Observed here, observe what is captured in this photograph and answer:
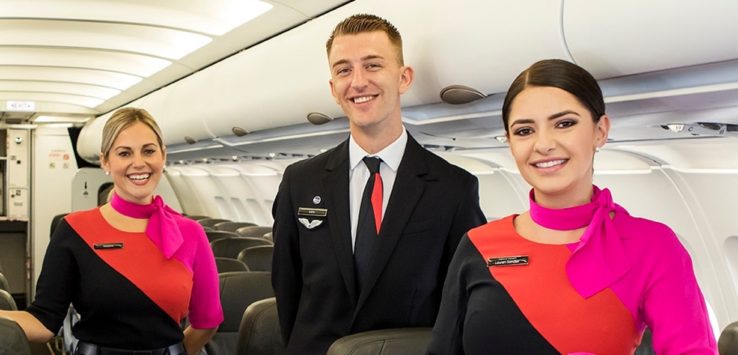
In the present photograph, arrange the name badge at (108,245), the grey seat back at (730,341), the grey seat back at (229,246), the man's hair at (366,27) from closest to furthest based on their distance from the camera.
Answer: the grey seat back at (730,341) < the man's hair at (366,27) < the name badge at (108,245) < the grey seat back at (229,246)

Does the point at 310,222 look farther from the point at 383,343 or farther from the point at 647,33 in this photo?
the point at 647,33

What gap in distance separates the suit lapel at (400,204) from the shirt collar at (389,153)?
0.02m

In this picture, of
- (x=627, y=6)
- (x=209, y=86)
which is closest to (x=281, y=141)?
(x=209, y=86)

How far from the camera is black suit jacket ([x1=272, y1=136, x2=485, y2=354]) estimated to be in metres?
2.43

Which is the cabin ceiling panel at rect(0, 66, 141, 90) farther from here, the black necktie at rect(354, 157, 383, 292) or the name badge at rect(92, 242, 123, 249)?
the black necktie at rect(354, 157, 383, 292)

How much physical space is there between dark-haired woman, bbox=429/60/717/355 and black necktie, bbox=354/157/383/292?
513mm

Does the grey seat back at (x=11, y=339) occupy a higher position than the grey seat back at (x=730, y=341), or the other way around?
the grey seat back at (x=730, y=341)

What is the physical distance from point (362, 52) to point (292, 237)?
0.63 metres

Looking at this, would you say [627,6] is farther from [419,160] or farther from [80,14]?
[80,14]

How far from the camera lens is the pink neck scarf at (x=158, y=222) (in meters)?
3.16

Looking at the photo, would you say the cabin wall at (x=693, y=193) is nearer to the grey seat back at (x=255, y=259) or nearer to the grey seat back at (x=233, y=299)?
the grey seat back at (x=255, y=259)

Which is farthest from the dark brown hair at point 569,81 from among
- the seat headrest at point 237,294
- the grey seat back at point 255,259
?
the grey seat back at point 255,259

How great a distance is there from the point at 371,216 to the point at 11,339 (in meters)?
1.25

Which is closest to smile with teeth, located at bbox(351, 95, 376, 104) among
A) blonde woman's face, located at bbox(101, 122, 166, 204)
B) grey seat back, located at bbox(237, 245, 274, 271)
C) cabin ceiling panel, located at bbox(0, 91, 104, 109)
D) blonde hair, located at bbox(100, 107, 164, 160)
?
blonde woman's face, located at bbox(101, 122, 166, 204)
